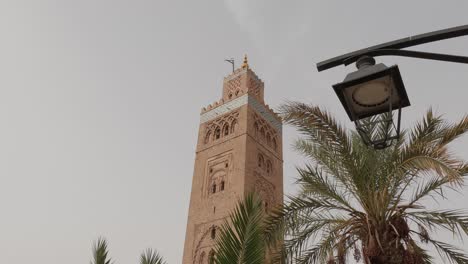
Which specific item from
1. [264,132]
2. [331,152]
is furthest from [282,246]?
[264,132]

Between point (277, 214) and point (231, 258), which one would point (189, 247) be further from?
point (231, 258)

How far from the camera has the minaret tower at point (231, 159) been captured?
15617mm

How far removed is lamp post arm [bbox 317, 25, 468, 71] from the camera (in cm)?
174

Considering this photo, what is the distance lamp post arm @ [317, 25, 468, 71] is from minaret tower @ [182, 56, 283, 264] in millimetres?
12321

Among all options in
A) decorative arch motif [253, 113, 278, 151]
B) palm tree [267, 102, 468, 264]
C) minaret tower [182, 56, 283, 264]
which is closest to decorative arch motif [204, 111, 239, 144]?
minaret tower [182, 56, 283, 264]

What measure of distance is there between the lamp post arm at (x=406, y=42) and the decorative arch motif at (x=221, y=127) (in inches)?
615

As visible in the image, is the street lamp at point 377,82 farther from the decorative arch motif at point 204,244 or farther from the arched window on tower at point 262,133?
the arched window on tower at point 262,133

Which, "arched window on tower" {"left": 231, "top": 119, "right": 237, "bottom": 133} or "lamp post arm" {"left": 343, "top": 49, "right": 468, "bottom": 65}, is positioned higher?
"arched window on tower" {"left": 231, "top": 119, "right": 237, "bottom": 133}

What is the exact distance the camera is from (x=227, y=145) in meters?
17.4

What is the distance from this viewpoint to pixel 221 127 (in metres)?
18.5

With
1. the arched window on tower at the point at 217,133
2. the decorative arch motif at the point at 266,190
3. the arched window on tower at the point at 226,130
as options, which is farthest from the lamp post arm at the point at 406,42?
the arched window on tower at the point at 217,133

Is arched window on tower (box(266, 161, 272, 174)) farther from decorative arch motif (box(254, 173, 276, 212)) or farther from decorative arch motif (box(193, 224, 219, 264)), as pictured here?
decorative arch motif (box(193, 224, 219, 264))

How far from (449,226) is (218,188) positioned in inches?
459

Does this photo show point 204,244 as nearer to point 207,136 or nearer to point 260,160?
point 260,160
